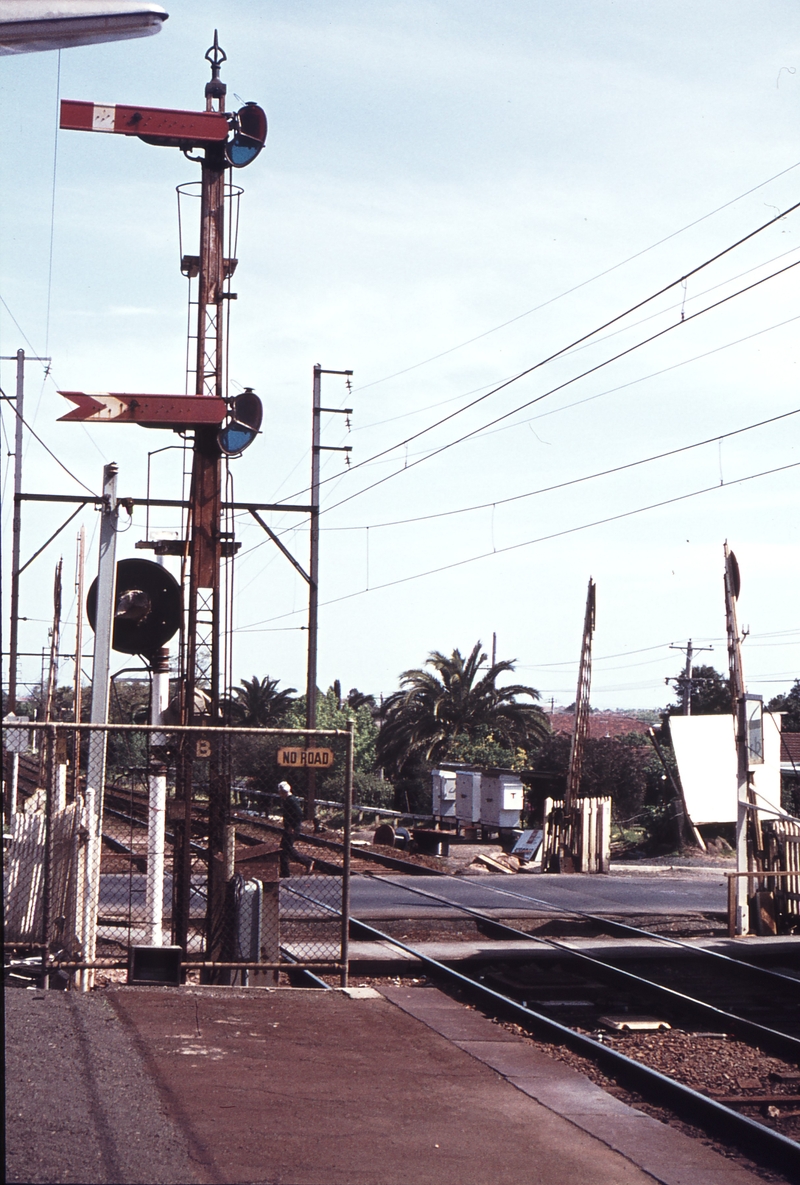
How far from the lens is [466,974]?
13070 millimetres

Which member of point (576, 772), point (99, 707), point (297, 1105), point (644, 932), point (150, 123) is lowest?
point (644, 932)

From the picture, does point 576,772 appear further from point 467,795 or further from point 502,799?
point 467,795

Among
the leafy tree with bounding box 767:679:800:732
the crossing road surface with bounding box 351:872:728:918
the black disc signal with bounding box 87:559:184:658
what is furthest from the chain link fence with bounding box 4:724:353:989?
the leafy tree with bounding box 767:679:800:732

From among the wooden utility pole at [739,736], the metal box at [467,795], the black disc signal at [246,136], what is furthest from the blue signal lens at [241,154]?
the metal box at [467,795]

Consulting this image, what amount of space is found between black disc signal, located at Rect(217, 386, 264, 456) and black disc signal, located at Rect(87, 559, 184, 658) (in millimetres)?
1511

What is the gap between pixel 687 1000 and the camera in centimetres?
1116

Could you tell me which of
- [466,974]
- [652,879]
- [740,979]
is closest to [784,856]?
[740,979]

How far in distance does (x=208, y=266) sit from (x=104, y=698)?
4.94 meters

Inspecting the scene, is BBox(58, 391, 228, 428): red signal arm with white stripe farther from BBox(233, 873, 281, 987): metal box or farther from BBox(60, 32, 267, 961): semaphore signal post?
BBox(233, 873, 281, 987): metal box

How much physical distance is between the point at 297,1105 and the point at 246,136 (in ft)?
33.0

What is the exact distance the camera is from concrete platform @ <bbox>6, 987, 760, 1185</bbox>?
18.7ft

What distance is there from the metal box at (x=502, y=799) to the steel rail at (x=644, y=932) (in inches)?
592

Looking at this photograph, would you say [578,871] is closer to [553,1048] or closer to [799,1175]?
[553,1048]

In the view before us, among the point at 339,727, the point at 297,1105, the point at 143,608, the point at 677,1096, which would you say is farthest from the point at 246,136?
the point at 339,727
